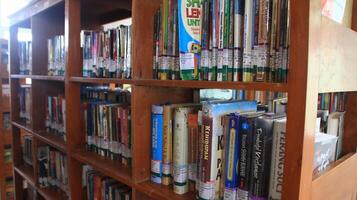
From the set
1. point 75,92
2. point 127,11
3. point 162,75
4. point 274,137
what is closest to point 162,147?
point 162,75

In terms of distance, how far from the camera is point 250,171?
2.37 ft

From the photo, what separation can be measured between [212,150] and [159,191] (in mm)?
271

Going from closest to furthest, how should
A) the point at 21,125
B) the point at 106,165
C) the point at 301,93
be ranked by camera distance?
the point at 301,93 < the point at 106,165 < the point at 21,125

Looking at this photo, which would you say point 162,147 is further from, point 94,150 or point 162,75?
point 94,150

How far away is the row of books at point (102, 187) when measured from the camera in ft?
3.87

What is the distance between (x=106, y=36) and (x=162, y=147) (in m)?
0.58

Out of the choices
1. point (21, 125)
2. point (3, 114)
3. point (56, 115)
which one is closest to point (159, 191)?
point (56, 115)

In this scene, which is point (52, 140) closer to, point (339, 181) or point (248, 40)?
point (248, 40)

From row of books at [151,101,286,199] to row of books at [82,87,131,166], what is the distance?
0.62 ft

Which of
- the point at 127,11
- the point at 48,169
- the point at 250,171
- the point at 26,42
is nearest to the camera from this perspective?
the point at 250,171

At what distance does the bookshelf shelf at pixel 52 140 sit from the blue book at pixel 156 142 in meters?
0.65

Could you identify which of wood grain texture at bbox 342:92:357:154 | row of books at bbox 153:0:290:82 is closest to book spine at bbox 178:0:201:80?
row of books at bbox 153:0:290:82

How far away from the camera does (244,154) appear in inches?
28.9

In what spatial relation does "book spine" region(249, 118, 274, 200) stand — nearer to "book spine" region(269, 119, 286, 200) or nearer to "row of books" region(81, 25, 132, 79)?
"book spine" region(269, 119, 286, 200)
